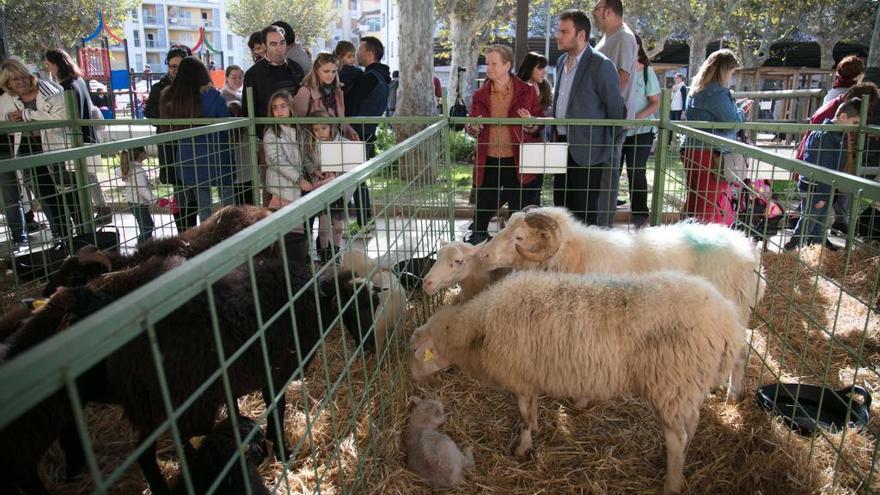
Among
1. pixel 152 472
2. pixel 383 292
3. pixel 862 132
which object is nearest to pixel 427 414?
pixel 383 292

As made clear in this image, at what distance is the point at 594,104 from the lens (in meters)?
5.16

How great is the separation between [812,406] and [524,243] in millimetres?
1885

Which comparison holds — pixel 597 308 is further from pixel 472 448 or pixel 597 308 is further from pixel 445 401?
pixel 445 401

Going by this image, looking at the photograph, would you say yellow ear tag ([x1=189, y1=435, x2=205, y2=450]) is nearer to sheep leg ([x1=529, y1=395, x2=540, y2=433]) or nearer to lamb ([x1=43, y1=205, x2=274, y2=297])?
lamb ([x1=43, y1=205, x2=274, y2=297])

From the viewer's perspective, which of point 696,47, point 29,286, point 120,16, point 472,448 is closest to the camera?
point 472,448

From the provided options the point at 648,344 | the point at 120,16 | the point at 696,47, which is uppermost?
the point at 120,16

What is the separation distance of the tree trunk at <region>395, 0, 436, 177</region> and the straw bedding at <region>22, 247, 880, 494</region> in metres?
8.21

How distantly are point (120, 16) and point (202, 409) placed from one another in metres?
46.1

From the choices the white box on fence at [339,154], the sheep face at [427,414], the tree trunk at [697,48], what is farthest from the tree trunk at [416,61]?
the tree trunk at [697,48]

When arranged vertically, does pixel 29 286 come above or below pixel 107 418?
above

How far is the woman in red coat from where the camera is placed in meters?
5.41

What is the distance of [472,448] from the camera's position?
3211 millimetres

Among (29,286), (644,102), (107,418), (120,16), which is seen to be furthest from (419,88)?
(120,16)

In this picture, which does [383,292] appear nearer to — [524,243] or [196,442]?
[524,243]
